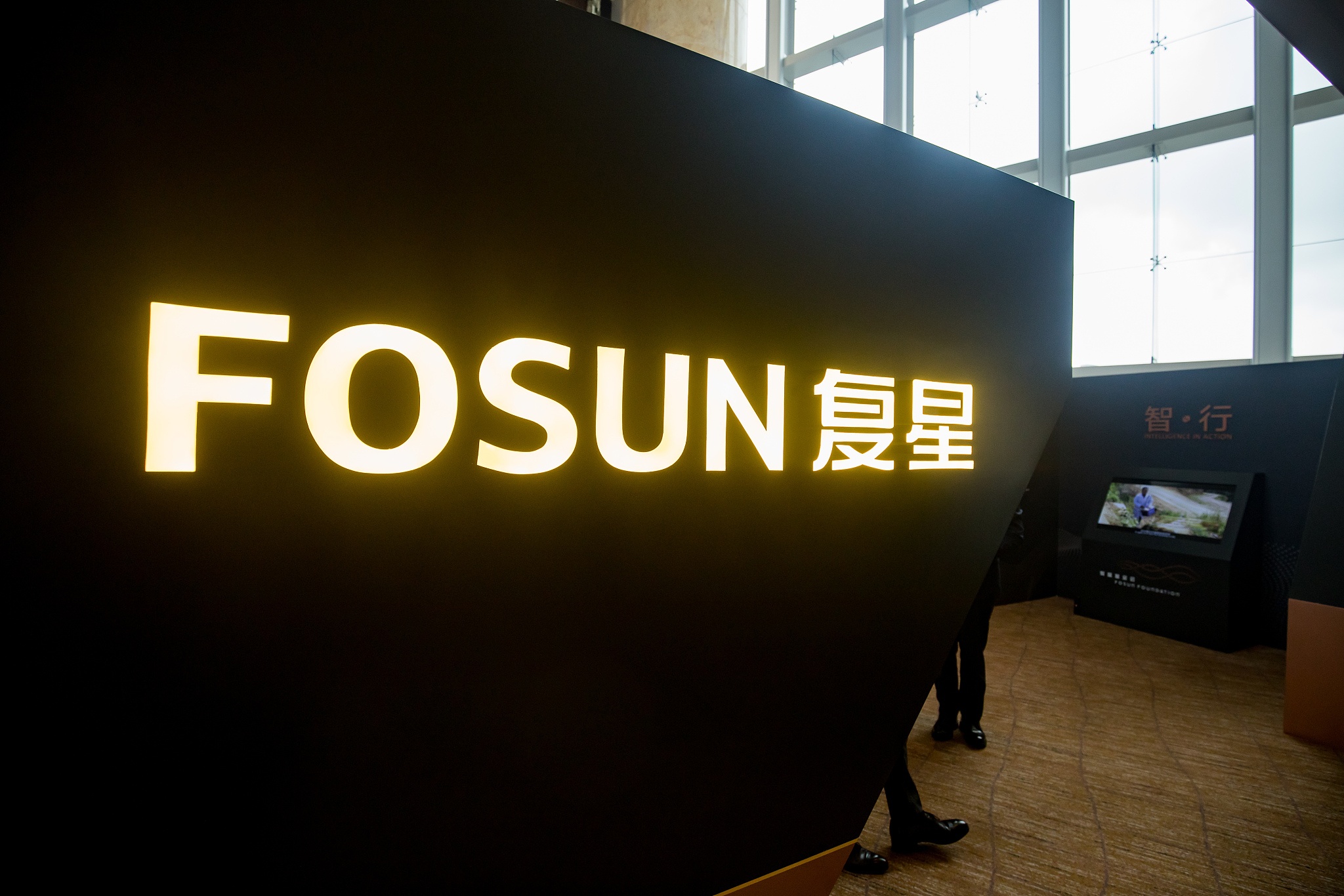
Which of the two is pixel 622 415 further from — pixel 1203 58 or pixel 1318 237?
pixel 1203 58

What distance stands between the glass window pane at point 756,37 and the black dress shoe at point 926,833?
8.20 m

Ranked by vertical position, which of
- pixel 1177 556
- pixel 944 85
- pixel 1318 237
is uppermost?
pixel 944 85

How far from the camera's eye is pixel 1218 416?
16.7ft

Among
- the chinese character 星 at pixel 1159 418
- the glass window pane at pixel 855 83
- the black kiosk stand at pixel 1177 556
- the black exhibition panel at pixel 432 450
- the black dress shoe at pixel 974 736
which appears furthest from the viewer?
the glass window pane at pixel 855 83

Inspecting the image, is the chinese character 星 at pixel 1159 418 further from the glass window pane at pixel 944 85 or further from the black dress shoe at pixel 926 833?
the black dress shoe at pixel 926 833

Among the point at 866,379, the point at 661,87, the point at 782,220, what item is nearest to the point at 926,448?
the point at 866,379

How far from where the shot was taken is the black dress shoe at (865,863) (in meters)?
2.19

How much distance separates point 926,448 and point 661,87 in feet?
4.52

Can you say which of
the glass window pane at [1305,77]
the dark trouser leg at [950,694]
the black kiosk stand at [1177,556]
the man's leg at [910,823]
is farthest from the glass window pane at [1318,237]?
the man's leg at [910,823]

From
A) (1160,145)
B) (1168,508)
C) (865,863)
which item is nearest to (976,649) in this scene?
(865,863)

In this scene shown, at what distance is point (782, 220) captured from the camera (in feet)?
5.83

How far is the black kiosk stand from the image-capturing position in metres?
4.62

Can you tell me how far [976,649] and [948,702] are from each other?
0.35 meters

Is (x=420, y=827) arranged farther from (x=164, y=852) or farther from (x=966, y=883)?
(x=966, y=883)
